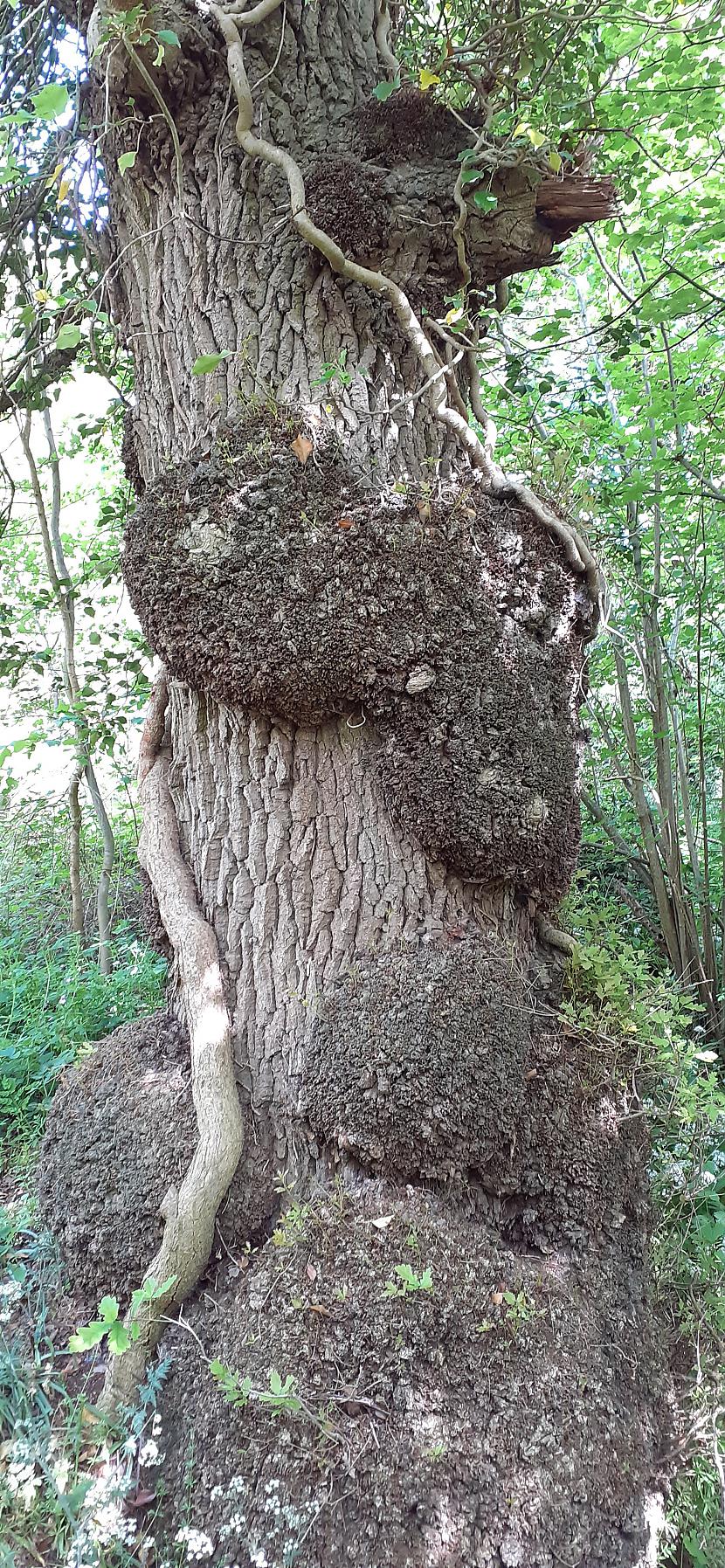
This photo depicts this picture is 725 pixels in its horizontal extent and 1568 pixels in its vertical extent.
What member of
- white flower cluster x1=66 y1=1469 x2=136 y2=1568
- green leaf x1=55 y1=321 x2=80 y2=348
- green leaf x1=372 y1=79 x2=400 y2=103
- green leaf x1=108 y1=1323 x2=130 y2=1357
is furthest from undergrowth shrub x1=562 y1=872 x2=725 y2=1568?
green leaf x1=372 y1=79 x2=400 y2=103

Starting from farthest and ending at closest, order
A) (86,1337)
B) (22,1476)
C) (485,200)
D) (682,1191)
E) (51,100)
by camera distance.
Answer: (682,1191) → (485,200) → (22,1476) → (51,100) → (86,1337)

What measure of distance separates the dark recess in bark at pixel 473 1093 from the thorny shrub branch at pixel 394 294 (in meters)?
1.14

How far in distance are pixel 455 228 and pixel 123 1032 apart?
244 cm

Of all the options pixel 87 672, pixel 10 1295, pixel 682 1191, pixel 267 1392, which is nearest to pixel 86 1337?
pixel 267 1392

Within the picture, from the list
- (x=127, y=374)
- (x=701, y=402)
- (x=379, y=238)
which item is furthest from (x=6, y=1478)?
(x=701, y=402)

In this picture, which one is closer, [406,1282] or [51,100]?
[51,100]

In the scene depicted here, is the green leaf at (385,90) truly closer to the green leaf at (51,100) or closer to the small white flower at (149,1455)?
the green leaf at (51,100)

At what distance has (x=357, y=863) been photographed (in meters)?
2.18

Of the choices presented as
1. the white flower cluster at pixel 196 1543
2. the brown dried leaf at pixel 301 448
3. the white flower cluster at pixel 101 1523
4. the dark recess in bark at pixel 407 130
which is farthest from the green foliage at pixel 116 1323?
the dark recess in bark at pixel 407 130

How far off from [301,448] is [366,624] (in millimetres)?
469

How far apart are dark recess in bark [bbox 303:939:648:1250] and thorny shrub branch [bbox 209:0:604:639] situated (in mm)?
1139

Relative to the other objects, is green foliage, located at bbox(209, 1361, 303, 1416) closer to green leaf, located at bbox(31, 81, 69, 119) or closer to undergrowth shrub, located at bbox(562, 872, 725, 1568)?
undergrowth shrub, located at bbox(562, 872, 725, 1568)

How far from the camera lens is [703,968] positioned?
13.6 ft

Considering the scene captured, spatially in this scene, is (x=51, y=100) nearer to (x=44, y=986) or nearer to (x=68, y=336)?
(x=68, y=336)
